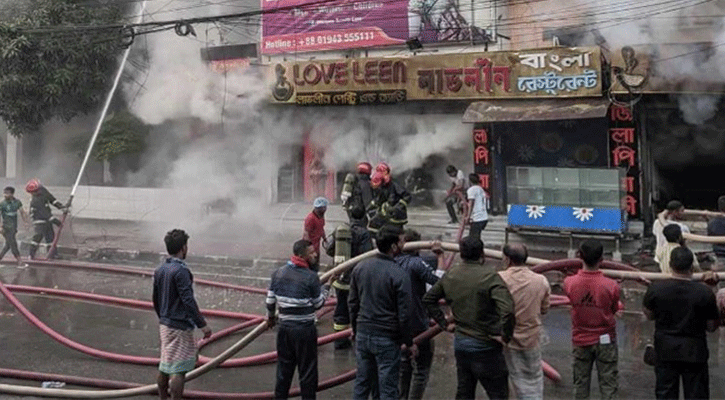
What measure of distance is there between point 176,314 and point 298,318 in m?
1.02

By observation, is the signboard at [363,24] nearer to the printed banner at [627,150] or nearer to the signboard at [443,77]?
the signboard at [443,77]

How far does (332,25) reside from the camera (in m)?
18.4

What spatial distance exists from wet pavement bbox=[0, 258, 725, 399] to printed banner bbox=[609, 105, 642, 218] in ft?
18.1

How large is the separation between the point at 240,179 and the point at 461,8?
749cm

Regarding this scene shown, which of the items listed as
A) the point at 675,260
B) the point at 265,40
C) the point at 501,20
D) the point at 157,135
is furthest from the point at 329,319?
the point at 157,135

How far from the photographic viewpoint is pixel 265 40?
63.2 ft

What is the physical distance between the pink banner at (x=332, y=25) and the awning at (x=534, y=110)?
3.13 m

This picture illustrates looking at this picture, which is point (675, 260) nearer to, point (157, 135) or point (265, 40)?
point (265, 40)

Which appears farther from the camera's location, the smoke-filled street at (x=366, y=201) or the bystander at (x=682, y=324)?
the smoke-filled street at (x=366, y=201)

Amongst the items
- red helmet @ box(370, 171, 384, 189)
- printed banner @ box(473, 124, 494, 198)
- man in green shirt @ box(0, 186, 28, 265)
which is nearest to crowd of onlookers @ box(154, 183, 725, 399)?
red helmet @ box(370, 171, 384, 189)

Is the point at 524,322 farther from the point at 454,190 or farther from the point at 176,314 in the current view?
the point at 454,190

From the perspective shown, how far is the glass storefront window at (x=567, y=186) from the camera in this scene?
14234 millimetres

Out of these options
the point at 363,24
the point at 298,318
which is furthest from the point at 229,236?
the point at 298,318

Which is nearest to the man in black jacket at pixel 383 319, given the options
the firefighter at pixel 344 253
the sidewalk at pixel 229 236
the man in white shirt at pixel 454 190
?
the firefighter at pixel 344 253
